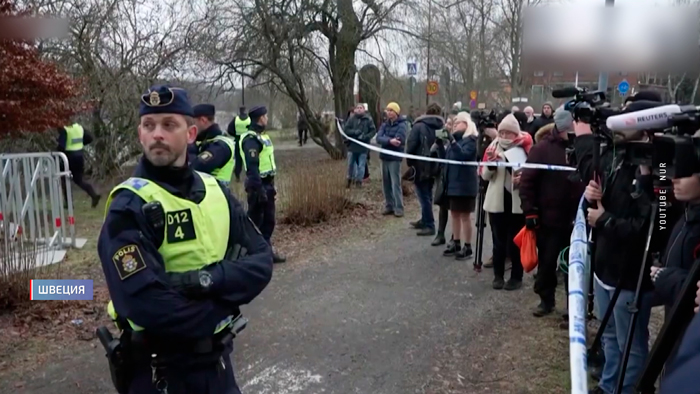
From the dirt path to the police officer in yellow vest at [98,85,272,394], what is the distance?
65.9 inches

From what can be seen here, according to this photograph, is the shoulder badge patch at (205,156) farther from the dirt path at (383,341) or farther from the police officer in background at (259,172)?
the dirt path at (383,341)

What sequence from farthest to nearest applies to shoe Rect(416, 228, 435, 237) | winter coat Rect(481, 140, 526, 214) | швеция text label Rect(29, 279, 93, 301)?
shoe Rect(416, 228, 435, 237) → winter coat Rect(481, 140, 526, 214) → швеция text label Rect(29, 279, 93, 301)

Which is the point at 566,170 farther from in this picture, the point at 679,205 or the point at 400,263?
the point at 400,263

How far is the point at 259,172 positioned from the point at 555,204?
3.37 meters

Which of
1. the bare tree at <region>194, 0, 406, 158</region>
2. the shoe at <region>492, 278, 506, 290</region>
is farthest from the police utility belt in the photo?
the bare tree at <region>194, 0, 406, 158</region>

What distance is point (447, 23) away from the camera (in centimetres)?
1606

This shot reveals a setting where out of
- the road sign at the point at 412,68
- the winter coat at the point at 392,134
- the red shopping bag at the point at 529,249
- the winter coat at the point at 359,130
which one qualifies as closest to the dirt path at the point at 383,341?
the red shopping bag at the point at 529,249

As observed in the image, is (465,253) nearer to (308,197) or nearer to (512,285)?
(512,285)

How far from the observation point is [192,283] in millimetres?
2270

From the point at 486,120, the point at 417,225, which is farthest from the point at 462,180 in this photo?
the point at 417,225

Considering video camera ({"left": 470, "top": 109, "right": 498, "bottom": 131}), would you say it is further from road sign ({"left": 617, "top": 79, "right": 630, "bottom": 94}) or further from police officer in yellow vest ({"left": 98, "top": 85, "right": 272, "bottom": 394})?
police officer in yellow vest ({"left": 98, "top": 85, "right": 272, "bottom": 394})

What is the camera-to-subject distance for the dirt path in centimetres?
404

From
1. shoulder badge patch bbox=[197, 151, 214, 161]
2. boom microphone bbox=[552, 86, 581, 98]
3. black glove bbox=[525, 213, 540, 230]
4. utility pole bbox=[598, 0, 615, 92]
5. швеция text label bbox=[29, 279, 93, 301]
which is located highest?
utility pole bbox=[598, 0, 615, 92]

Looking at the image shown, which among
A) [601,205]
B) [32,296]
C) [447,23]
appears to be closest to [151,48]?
[447,23]
